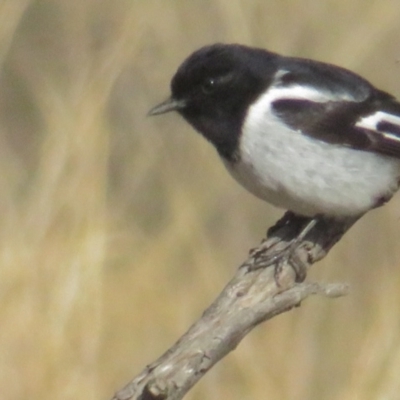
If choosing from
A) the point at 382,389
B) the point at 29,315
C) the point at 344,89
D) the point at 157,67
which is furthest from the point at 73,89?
the point at 382,389

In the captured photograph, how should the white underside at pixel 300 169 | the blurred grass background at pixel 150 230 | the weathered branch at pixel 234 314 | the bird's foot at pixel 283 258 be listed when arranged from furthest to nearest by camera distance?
the blurred grass background at pixel 150 230 → the white underside at pixel 300 169 → the bird's foot at pixel 283 258 → the weathered branch at pixel 234 314

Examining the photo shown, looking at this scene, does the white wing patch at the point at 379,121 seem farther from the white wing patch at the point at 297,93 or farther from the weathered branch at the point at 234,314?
the weathered branch at the point at 234,314

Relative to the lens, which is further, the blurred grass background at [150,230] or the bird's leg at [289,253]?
the blurred grass background at [150,230]

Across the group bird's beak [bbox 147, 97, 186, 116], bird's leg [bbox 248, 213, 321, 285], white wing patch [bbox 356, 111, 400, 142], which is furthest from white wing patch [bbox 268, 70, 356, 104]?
bird's leg [bbox 248, 213, 321, 285]

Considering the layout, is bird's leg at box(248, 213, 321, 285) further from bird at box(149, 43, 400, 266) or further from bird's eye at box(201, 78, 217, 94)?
bird's eye at box(201, 78, 217, 94)

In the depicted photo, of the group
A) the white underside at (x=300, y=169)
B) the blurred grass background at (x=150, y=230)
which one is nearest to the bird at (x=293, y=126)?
the white underside at (x=300, y=169)

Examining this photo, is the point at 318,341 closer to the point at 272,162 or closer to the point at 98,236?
the point at 98,236
